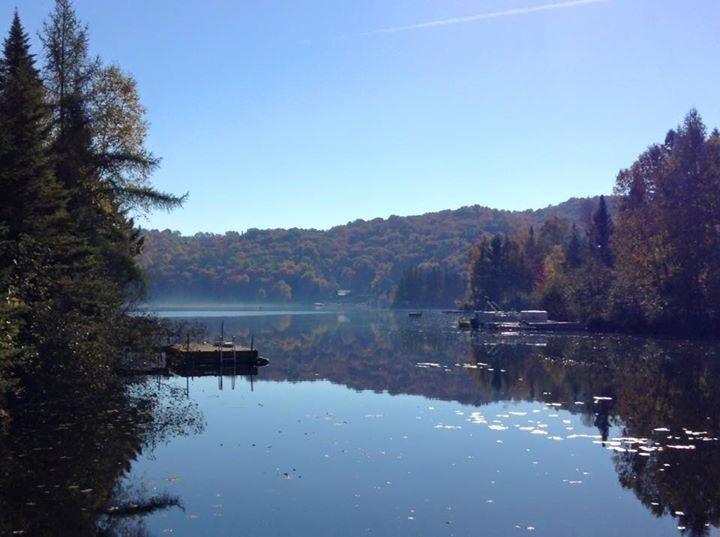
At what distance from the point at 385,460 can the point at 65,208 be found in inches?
709

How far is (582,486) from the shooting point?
1844cm

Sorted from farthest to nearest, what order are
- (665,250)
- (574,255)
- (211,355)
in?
(574,255) → (665,250) → (211,355)

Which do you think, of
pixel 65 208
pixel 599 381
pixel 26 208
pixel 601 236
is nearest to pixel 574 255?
pixel 601 236

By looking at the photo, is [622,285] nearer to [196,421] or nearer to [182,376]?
[182,376]

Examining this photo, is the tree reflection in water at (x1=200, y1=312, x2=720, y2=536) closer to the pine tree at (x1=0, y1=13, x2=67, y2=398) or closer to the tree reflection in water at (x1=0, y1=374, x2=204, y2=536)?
the tree reflection in water at (x1=0, y1=374, x2=204, y2=536)

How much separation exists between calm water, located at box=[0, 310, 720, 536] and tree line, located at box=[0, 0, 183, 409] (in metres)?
2.36

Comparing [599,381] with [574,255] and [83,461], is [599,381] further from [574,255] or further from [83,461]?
[574,255]

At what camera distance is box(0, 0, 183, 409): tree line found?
2512cm

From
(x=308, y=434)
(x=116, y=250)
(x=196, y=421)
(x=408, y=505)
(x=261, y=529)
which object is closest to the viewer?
(x=261, y=529)

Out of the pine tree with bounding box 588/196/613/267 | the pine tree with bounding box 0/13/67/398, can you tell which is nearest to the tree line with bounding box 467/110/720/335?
the pine tree with bounding box 588/196/613/267

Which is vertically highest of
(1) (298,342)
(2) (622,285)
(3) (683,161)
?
(3) (683,161)

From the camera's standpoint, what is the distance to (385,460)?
21234mm

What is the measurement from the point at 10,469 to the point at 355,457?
8563 millimetres

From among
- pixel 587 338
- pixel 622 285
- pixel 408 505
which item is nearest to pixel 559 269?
pixel 622 285
